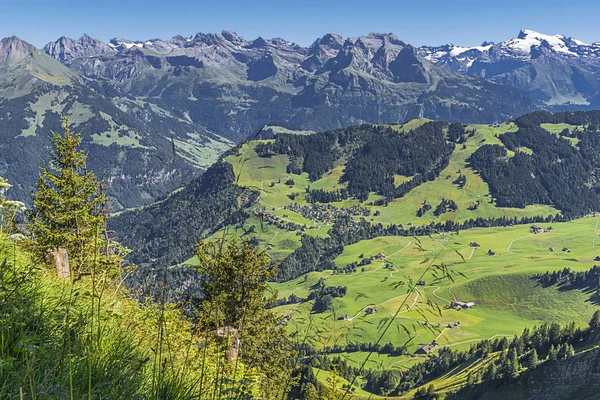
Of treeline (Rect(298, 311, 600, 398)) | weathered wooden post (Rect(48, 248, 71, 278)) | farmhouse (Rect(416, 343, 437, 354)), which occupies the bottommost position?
farmhouse (Rect(416, 343, 437, 354))

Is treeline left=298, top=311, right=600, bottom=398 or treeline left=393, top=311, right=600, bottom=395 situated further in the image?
treeline left=393, top=311, right=600, bottom=395

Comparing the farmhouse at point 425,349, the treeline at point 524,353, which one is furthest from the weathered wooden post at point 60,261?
the farmhouse at point 425,349

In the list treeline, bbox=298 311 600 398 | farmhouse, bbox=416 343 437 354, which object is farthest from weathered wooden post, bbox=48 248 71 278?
farmhouse, bbox=416 343 437 354

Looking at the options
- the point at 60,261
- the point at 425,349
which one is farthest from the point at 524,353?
the point at 60,261

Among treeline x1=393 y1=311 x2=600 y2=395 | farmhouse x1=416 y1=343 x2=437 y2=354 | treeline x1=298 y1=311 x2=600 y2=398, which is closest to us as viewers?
treeline x1=298 y1=311 x2=600 y2=398

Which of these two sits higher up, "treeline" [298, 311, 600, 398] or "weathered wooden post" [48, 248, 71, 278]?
"weathered wooden post" [48, 248, 71, 278]

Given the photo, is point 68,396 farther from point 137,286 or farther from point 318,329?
point 137,286

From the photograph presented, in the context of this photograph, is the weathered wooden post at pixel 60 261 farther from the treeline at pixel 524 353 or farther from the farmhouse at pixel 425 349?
the farmhouse at pixel 425 349

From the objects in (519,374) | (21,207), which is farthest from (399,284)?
(519,374)

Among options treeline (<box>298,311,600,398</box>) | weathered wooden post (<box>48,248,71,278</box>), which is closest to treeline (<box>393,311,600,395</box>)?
treeline (<box>298,311,600,398</box>)

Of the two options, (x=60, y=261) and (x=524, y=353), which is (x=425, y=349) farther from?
(x=60, y=261)

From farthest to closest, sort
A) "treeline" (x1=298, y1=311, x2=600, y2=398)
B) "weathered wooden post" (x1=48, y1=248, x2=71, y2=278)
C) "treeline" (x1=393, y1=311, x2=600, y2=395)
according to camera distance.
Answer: "treeline" (x1=393, y1=311, x2=600, y2=395) → "treeline" (x1=298, y1=311, x2=600, y2=398) → "weathered wooden post" (x1=48, y1=248, x2=71, y2=278)

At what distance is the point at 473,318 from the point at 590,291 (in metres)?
56.9

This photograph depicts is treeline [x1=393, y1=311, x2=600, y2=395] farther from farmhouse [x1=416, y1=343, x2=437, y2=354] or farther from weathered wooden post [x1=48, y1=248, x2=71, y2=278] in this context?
weathered wooden post [x1=48, y1=248, x2=71, y2=278]
